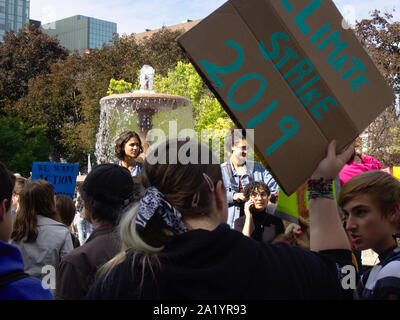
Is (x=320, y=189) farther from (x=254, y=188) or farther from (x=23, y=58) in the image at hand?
(x=23, y=58)

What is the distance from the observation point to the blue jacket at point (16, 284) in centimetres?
157

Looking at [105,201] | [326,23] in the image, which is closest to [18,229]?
[105,201]

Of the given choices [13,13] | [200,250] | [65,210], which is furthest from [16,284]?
[13,13]

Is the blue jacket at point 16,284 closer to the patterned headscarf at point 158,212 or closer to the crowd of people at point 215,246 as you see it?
the crowd of people at point 215,246

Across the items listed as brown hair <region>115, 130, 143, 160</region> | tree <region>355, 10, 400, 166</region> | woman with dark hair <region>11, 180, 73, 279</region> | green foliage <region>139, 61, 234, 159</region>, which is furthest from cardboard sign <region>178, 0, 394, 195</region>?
green foliage <region>139, 61, 234, 159</region>

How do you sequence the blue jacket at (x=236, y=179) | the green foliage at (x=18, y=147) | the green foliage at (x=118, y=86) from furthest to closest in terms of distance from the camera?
the green foliage at (x=118, y=86) < the green foliage at (x=18, y=147) < the blue jacket at (x=236, y=179)

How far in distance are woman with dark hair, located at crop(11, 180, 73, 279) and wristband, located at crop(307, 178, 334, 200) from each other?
7.69 feet

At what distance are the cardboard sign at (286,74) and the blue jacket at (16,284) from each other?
0.95 metres

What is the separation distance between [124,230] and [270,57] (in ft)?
2.87

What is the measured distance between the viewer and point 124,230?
1582 mm

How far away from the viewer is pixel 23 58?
119 feet

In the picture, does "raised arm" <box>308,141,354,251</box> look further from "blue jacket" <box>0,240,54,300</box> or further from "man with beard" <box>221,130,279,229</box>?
"man with beard" <box>221,130,279,229</box>

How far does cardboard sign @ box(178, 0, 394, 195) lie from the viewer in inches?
70.7

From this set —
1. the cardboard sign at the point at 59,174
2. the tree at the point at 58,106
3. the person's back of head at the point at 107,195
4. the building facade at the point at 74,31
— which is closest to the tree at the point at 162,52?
the tree at the point at 58,106
